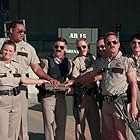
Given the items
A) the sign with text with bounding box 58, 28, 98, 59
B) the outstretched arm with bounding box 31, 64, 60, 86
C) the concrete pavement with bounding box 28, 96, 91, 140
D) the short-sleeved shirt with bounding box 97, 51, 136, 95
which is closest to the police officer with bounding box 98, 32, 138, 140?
the short-sleeved shirt with bounding box 97, 51, 136, 95

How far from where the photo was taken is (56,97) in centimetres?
727

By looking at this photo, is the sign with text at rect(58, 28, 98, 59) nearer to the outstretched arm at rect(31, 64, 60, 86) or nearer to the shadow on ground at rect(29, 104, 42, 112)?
the shadow on ground at rect(29, 104, 42, 112)

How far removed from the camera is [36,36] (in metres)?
24.5

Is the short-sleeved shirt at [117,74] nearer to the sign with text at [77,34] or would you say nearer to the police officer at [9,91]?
the police officer at [9,91]

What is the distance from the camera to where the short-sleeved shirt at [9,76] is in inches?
256

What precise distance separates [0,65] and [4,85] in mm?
251

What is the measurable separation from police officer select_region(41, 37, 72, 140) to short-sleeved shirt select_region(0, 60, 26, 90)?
1.96ft

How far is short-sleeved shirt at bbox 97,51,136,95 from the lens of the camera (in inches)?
250

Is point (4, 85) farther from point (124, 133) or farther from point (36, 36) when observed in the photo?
point (36, 36)

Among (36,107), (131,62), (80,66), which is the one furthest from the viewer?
(36,107)

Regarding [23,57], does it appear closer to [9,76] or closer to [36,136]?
[9,76]

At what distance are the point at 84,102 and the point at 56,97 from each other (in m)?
0.39

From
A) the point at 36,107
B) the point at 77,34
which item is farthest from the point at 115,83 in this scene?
the point at 36,107

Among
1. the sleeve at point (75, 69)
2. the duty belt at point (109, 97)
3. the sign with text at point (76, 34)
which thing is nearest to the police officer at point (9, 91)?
the sleeve at point (75, 69)
